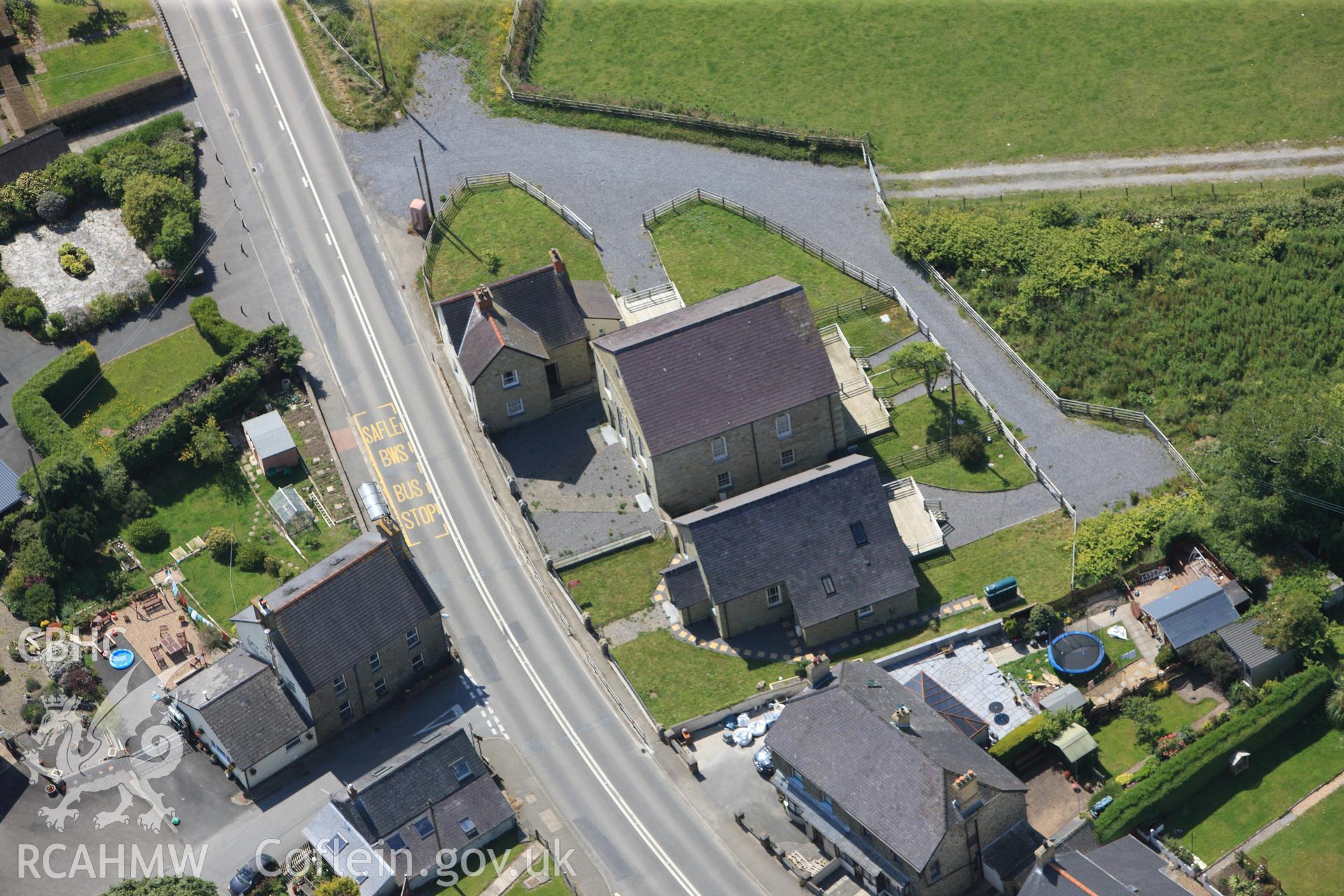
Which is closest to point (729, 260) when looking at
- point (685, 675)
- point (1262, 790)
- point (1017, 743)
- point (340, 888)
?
point (685, 675)

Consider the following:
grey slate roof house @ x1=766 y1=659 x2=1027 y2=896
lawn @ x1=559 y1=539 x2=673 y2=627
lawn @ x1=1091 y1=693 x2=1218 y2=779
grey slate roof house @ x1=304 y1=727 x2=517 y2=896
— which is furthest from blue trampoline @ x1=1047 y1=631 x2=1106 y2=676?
grey slate roof house @ x1=304 y1=727 x2=517 y2=896

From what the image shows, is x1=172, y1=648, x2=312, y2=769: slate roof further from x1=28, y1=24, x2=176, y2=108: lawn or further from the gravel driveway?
x1=28, y1=24, x2=176, y2=108: lawn

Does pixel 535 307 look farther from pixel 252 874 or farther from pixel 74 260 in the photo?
pixel 252 874

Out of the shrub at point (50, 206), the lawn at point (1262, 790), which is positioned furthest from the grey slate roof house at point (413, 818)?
the shrub at point (50, 206)

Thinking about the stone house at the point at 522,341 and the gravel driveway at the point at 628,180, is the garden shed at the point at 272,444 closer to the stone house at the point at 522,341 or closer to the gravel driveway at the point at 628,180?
the stone house at the point at 522,341

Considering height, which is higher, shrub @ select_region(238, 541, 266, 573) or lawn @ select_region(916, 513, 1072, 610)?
shrub @ select_region(238, 541, 266, 573)

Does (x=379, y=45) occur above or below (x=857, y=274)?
above
